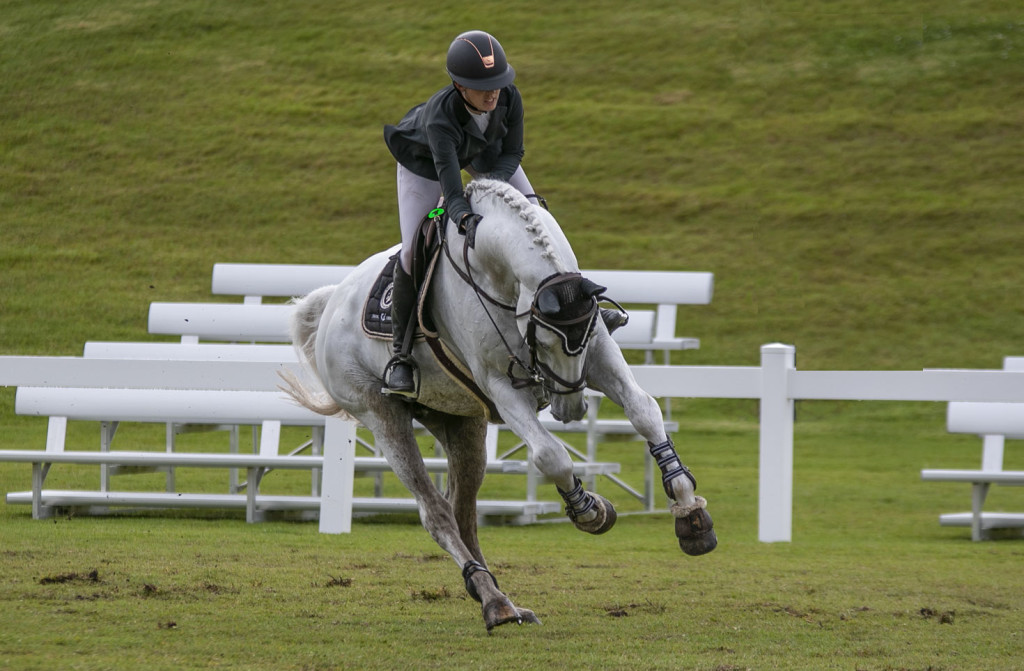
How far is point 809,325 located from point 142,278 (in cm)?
981

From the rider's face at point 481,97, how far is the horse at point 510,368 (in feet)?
1.08

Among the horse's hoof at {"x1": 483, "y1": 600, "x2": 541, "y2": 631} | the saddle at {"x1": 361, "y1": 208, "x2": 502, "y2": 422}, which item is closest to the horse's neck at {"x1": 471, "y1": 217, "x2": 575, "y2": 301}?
the saddle at {"x1": 361, "y1": 208, "x2": 502, "y2": 422}

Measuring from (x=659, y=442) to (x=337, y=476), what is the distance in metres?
3.85

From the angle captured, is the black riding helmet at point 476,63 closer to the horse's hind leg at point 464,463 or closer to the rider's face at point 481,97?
the rider's face at point 481,97

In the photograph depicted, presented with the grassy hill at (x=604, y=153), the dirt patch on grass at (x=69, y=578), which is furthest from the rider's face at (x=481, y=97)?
the grassy hill at (x=604, y=153)

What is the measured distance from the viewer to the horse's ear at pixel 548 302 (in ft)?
15.0

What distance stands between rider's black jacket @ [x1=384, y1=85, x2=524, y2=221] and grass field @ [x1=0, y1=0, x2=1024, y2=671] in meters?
1.84

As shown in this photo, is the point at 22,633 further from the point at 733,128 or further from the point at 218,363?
the point at 733,128

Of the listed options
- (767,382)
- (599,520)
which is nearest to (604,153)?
(767,382)

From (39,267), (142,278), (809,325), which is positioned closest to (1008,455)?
(809,325)

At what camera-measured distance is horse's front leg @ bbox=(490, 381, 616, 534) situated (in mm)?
4828

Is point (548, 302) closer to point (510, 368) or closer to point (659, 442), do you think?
point (510, 368)

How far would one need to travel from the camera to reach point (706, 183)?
72.8ft

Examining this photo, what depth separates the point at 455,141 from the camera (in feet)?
17.4
